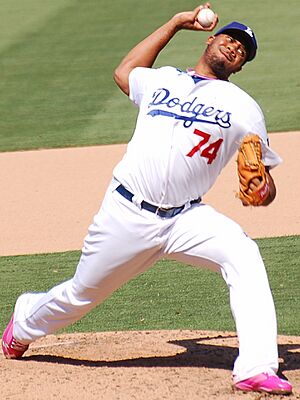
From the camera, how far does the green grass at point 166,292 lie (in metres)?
6.90

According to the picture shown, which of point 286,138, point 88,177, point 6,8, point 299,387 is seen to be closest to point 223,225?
point 299,387

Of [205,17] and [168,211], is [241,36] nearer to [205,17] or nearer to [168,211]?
[205,17]

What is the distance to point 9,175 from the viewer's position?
10.8 m

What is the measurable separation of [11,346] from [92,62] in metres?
9.64

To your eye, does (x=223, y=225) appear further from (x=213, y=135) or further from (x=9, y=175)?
(x=9, y=175)

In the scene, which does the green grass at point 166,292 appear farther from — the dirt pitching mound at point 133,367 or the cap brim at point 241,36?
the cap brim at point 241,36

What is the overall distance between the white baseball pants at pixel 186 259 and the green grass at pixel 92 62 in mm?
6389

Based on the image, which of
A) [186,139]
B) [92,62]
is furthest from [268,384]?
[92,62]

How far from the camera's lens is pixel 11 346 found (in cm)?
597

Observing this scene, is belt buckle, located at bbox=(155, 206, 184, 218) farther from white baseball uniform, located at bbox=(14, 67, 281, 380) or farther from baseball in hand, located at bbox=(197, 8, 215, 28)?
baseball in hand, located at bbox=(197, 8, 215, 28)

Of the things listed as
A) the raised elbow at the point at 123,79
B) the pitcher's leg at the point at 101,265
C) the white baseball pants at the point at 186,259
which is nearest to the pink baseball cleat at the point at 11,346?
the pitcher's leg at the point at 101,265

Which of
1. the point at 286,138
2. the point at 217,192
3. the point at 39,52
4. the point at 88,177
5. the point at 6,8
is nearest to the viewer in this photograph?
the point at 217,192

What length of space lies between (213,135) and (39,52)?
431 inches

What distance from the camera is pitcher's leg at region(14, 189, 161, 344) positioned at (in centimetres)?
529
